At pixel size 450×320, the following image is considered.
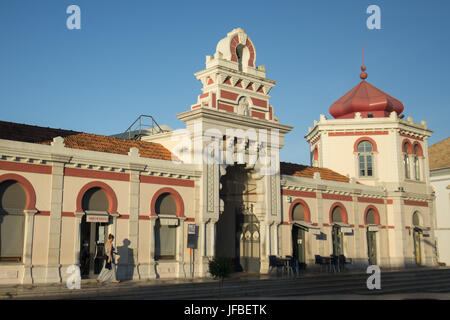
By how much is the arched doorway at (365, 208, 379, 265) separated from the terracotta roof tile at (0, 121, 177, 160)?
50.9 ft

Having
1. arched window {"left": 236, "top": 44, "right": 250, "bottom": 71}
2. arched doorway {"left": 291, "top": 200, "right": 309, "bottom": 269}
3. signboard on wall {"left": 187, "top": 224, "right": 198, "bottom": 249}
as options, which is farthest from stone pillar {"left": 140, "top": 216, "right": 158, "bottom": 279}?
arched window {"left": 236, "top": 44, "right": 250, "bottom": 71}

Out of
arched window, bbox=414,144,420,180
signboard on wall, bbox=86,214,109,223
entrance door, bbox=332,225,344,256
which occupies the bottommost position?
entrance door, bbox=332,225,344,256

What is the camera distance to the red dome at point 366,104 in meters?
39.2

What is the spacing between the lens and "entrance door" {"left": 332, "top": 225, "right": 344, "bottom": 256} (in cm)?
3297

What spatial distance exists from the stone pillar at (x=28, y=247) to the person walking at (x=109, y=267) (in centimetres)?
264

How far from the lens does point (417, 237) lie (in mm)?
38031

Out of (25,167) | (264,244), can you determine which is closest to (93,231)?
(25,167)

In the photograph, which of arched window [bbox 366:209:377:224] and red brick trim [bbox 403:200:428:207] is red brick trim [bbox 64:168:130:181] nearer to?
arched window [bbox 366:209:377:224]

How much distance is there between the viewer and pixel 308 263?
101 ft

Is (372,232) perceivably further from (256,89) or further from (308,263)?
(256,89)

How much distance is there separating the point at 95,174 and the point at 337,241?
17318 millimetres

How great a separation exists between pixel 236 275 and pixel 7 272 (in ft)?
37.5

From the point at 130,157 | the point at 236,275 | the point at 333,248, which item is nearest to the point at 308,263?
the point at 333,248
